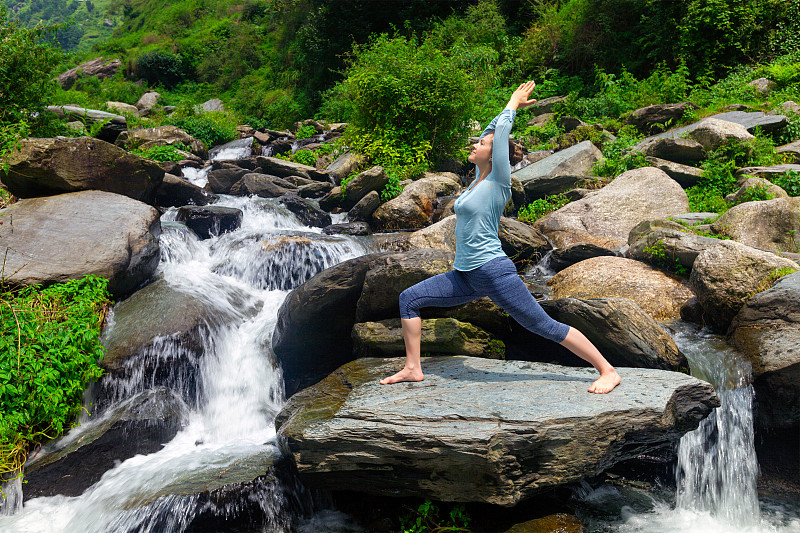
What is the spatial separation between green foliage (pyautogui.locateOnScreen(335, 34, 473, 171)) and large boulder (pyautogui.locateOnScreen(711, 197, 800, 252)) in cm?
723

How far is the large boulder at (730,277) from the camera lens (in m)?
5.39

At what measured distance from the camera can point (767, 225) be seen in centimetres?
708

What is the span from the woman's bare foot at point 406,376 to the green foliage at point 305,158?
497 inches

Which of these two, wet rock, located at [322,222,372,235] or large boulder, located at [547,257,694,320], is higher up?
large boulder, located at [547,257,694,320]

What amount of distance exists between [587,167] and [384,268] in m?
8.07

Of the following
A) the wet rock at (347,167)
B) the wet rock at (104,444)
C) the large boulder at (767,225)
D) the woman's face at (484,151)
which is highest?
the woman's face at (484,151)

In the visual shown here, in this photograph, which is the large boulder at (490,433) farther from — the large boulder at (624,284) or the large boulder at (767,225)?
the large boulder at (767,225)

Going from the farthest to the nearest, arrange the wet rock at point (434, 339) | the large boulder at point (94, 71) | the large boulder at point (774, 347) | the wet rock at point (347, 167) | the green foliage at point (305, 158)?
the large boulder at point (94, 71) → the green foliage at point (305, 158) → the wet rock at point (347, 167) → the wet rock at point (434, 339) → the large boulder at point (774, 347)

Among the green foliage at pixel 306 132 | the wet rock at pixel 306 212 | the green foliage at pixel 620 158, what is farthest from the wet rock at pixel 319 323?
the green foliage at pixel 306 132

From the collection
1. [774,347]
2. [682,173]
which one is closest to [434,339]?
[774,347]

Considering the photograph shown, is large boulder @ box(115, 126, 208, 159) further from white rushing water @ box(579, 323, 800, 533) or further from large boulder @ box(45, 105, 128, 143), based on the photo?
white rushing water @ box(579, 323, 800, 533)

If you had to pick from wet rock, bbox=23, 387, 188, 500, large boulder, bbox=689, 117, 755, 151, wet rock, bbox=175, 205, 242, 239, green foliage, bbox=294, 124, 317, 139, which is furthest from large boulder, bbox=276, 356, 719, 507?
green foliage, bbox=294, 124, 317, 139

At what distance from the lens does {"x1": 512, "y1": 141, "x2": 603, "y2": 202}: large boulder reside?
1114 centimetres

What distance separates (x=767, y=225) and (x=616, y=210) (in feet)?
8.59
